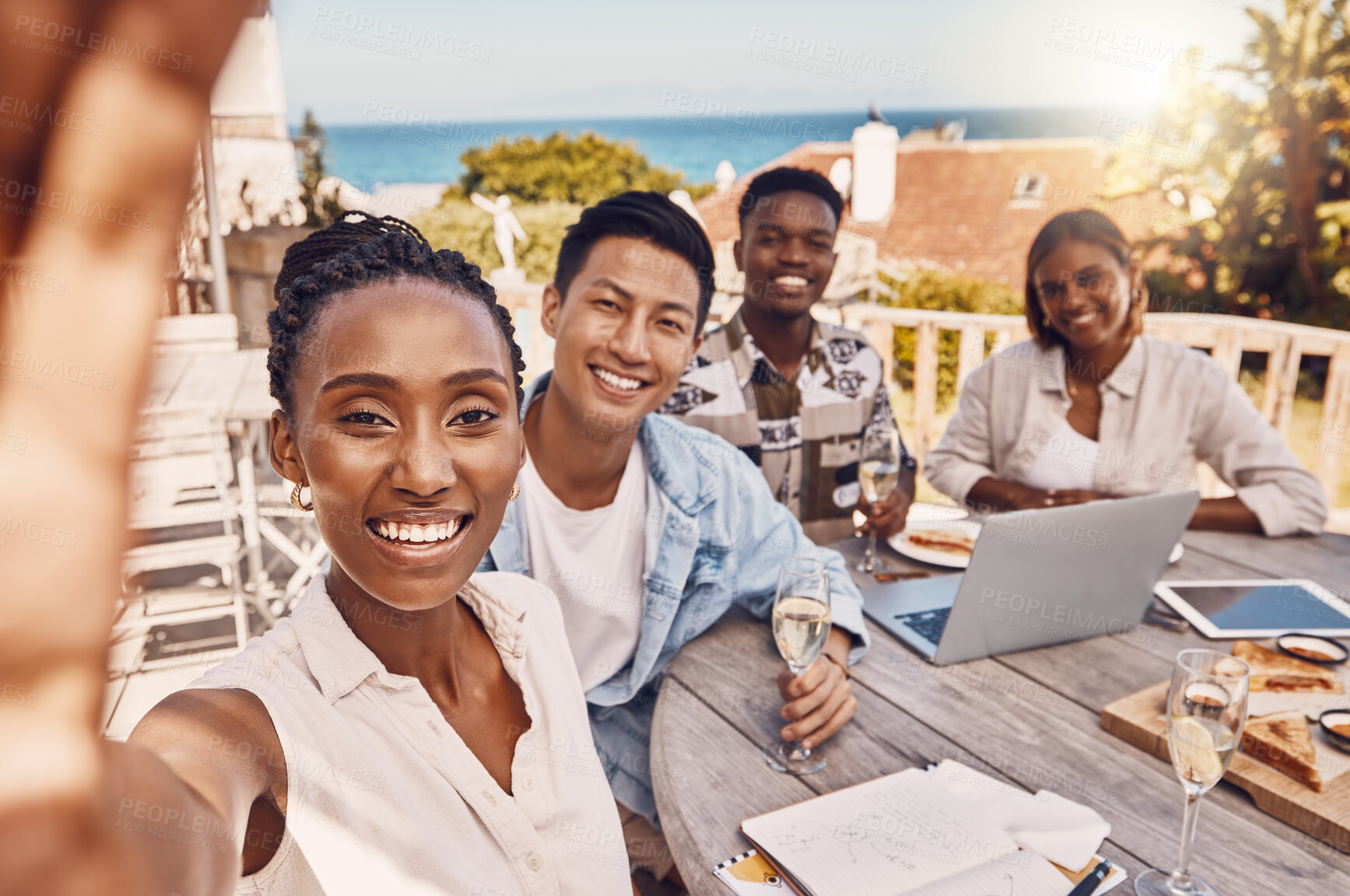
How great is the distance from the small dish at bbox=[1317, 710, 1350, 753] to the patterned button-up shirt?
4.77 ft

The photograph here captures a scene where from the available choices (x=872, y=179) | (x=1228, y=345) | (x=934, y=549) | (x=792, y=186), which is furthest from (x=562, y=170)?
(x=934, y=549)

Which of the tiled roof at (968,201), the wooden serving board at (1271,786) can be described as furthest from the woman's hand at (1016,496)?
the tiled roof at (968,201)

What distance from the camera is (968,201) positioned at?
56.7 ft

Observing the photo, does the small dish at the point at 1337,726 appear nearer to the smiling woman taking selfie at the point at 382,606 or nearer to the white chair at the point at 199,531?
the smiling woman taking selfie at the point at 382,606

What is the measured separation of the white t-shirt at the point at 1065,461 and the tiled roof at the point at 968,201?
1209 centimetres

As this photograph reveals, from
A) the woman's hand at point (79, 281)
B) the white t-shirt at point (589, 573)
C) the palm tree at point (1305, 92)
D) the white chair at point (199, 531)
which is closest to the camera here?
the woman's hand at point (79, 281)

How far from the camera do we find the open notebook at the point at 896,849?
3.48ft

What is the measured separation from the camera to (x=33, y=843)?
285mm

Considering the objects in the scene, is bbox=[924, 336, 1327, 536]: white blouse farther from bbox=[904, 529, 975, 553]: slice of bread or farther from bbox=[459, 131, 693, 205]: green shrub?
bbox=[459, 131, 693, 205]: green shrub

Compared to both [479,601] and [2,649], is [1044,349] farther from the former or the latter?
[2,649]

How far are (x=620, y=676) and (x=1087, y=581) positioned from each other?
94 cm

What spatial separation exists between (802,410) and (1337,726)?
172cm

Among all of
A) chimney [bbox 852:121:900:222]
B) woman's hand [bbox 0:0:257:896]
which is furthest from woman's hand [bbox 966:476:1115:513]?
chimney [bbox 852:121:900:222]

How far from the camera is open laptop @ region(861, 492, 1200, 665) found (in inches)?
59.8
